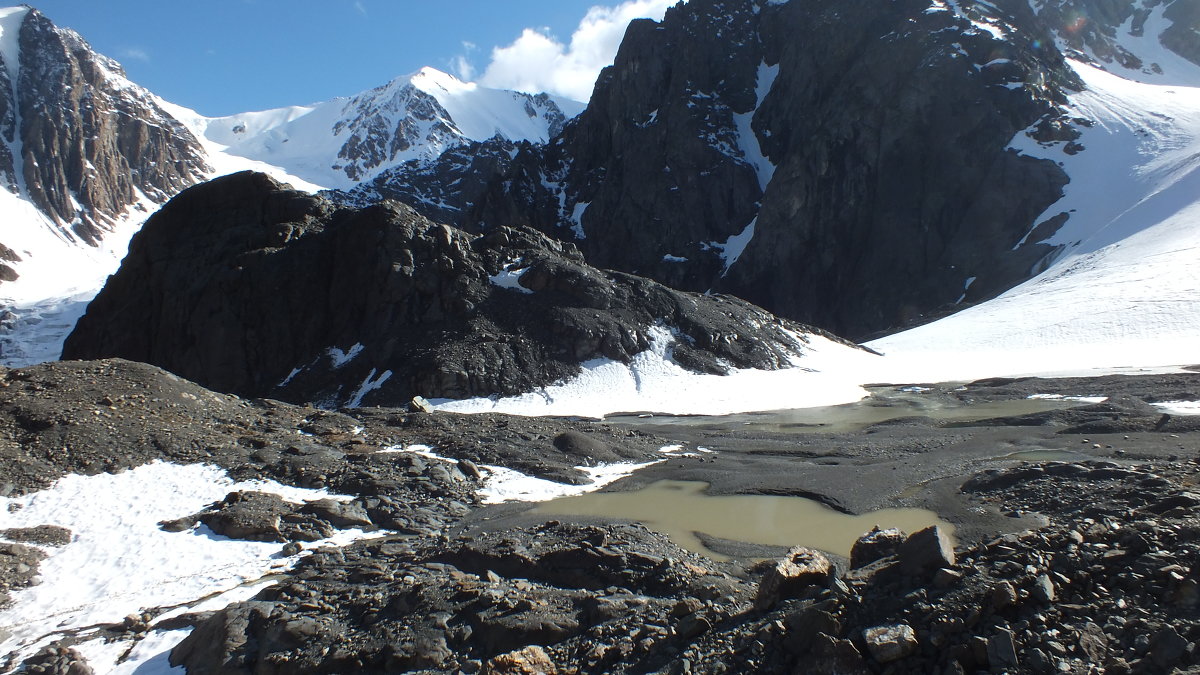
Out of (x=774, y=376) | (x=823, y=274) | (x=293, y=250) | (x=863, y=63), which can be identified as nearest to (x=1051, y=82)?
(x=863, y=63)

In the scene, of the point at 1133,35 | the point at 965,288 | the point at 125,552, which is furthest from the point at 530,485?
the point at 1133,35

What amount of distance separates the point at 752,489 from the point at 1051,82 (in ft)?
313

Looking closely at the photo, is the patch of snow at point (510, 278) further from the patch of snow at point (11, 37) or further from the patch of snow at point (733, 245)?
the patch of snow at point (11, 37)

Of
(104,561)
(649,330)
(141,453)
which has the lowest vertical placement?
(104,561)

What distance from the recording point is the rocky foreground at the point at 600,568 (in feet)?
21.5

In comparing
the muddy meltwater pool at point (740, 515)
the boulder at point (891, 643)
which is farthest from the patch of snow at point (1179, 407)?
the boulder at point (891, 643)

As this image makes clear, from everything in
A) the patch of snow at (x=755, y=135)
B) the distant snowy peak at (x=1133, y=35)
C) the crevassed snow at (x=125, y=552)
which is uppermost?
the distant snowy peak at (x=1133, y=35)

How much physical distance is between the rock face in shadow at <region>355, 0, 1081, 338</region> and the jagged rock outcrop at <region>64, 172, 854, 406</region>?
131ft

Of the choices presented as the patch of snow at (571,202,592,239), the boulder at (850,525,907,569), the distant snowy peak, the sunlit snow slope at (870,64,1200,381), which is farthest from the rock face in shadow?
→ the boulder at (850,525,907,569)

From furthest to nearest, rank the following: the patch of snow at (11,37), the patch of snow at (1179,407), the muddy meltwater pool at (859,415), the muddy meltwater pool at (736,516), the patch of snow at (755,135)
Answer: the patch of snow at (11,37) → the patch of snow at (755,135) → the muddy meltwater pool at (859,415) → the patch of snow at (1179,407) → the muddy meltwater pool at (736,516)

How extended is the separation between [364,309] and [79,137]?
159 meters

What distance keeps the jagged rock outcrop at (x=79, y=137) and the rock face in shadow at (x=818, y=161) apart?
99874 millimetres

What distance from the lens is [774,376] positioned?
144 feet

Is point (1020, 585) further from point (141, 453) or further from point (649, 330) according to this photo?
point (649, 330)
